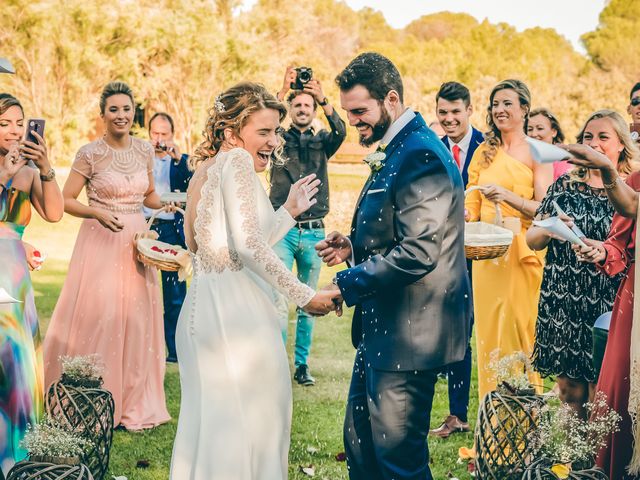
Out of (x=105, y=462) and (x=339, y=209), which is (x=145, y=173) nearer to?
(x=105, y=462)

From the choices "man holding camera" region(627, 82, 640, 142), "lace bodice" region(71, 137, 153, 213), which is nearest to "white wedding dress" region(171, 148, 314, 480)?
"lace bodice" region(71, 137, 153, 213)

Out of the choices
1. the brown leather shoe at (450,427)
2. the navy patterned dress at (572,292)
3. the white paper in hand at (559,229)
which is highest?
the white paper in hand at (559,229)

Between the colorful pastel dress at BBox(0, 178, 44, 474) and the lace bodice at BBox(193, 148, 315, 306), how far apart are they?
49.6 inches

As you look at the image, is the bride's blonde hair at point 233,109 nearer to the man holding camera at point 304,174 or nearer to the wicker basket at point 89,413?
the wicker basket at point 89,413

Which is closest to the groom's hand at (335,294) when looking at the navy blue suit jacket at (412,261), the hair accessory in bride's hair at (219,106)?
the navy blue suit jacket at (412,261)

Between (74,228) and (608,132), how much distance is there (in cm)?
1597

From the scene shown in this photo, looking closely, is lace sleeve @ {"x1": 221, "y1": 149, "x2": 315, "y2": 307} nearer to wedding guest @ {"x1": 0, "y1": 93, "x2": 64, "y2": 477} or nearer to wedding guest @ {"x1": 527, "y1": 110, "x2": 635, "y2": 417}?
wedding guest @ {"x1": 0, "y1": 93, "x2": 64, "y2": 477}

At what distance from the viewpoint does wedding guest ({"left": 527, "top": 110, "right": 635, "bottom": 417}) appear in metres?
4.76

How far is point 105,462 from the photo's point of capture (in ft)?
14.8

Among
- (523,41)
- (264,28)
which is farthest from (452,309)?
(523,41)

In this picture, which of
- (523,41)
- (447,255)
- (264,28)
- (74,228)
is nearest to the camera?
(447,255)

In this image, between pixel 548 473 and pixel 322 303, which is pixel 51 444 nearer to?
pixel 322 303

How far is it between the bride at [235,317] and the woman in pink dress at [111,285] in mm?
2267

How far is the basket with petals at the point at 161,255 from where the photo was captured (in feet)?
18.1
